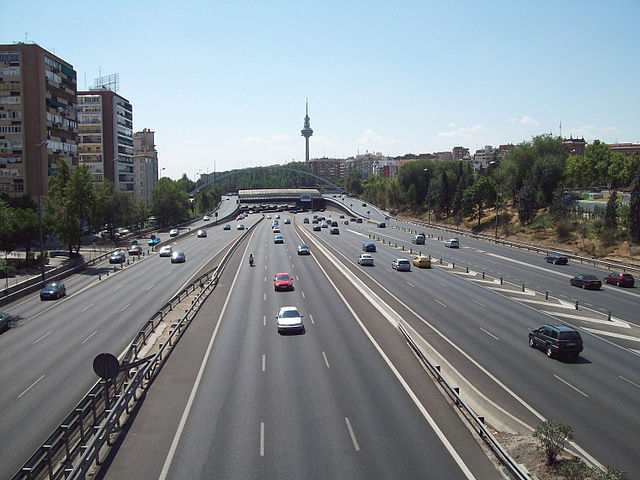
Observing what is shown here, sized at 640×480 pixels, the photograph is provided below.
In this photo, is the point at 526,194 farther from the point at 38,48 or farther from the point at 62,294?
the point at 38,48

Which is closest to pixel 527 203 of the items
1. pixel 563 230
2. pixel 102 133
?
pixel 563 230

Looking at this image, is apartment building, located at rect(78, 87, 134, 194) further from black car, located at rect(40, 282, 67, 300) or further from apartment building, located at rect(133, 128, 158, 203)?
black car, located at rect(40, 282, 67, 300)

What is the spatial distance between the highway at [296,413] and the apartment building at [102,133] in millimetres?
98979

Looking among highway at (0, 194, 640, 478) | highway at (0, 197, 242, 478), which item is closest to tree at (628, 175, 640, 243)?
highway at (0, 194, 640, 478)

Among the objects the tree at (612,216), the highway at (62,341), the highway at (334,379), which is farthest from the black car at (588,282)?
the highway at (62,341)

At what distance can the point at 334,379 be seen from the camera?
63.0 ft

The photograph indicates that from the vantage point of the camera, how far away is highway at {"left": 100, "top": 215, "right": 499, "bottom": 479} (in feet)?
41.8

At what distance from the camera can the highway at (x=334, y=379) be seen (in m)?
13.4

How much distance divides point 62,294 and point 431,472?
114 feet

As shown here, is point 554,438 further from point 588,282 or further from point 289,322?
point 588,282

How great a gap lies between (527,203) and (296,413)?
227 ft

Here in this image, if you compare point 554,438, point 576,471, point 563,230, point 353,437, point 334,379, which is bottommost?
point 334,379

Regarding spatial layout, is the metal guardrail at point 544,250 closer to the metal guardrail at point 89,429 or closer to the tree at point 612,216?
the tree at point 612,216

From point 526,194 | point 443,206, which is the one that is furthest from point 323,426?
point 443,206
